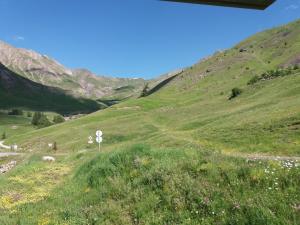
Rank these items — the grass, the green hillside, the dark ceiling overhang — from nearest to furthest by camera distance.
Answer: the dark ceiling overhang
the grass
the green hillside

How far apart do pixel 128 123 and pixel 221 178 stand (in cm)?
7360

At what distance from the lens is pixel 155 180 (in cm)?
1382

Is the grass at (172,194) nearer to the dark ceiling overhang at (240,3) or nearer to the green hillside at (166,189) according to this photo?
the green hillside at (166,189)

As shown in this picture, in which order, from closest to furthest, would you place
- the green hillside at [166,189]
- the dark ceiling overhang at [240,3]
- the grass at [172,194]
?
the dark ceiling overhang at [240,3] → the grass at [172,194] → the green hillside at [166,189]

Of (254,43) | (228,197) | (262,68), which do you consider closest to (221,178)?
(228,197)

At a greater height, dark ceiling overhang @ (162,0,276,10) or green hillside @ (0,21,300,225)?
dark ceiling overhang @ (162,0,276,10)

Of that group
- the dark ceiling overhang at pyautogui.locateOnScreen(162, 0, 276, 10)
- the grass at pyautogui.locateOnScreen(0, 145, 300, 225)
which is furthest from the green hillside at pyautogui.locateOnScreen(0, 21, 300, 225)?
the dark ceiling overhang at pyautogui.locateOnScreen(162, 0, 276, 10)

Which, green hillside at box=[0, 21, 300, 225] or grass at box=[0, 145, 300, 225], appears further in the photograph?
green hillside at box=[0, 21, 300, 225]

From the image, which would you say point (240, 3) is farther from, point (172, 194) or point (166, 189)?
point (166, 189)

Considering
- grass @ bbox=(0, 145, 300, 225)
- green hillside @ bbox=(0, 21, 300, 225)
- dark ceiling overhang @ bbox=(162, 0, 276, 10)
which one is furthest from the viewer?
green hillside @ bbox=(0, 21, 300, 225)

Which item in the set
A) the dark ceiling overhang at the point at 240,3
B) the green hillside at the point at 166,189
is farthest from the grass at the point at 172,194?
the dark ceiling overhang at the point at 240,3

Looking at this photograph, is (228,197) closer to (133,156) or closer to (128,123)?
(133,156)

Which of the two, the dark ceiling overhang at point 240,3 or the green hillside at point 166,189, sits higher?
the dark ceiling overhang at point 240,3

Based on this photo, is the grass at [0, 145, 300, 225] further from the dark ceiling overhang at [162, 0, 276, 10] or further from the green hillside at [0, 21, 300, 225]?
the dark ceiling overhang at [162, 0, 276, 10]
